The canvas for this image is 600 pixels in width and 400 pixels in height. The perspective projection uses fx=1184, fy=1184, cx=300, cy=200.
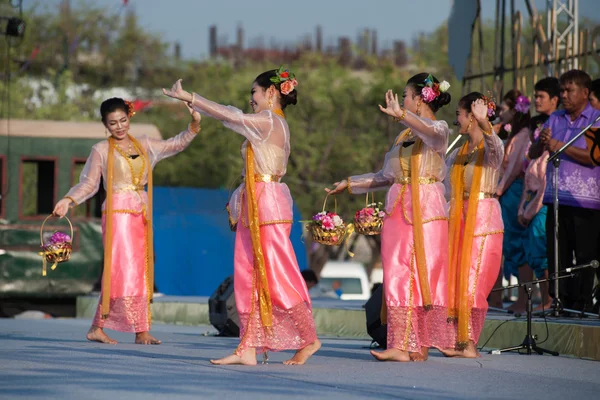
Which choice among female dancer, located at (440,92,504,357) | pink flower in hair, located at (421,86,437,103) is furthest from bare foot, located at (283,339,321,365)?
pink flower in hair, located at (421,86,437,103)

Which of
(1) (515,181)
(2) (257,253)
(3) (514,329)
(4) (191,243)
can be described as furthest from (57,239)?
(4) (191,243)

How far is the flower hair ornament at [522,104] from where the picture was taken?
9.17 m

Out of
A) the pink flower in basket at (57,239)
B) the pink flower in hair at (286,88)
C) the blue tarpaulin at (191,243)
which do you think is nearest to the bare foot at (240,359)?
the pink flower in hair at (286,88)

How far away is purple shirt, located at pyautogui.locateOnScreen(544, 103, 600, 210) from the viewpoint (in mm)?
8375

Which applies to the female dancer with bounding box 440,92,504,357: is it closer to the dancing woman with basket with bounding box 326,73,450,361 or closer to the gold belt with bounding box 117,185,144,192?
the dancing woman with basket with bounding box 326,73,450,361

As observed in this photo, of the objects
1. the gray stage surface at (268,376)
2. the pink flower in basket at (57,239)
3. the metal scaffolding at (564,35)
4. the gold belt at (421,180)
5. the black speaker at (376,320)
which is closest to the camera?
the gray stage surface at (268,376)

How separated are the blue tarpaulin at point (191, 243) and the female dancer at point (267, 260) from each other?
1073cm

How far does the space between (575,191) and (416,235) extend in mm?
2132

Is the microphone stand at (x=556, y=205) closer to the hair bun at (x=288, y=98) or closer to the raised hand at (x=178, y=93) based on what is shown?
the hair bun at (x=288, y=98)

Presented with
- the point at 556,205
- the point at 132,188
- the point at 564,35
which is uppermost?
the point at 564,35

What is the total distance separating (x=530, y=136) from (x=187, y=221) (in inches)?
410

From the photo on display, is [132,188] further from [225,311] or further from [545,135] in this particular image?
[545,135]

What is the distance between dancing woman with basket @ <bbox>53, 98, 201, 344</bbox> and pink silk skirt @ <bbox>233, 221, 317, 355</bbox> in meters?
1.88

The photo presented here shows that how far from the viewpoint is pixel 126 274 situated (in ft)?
27.3
